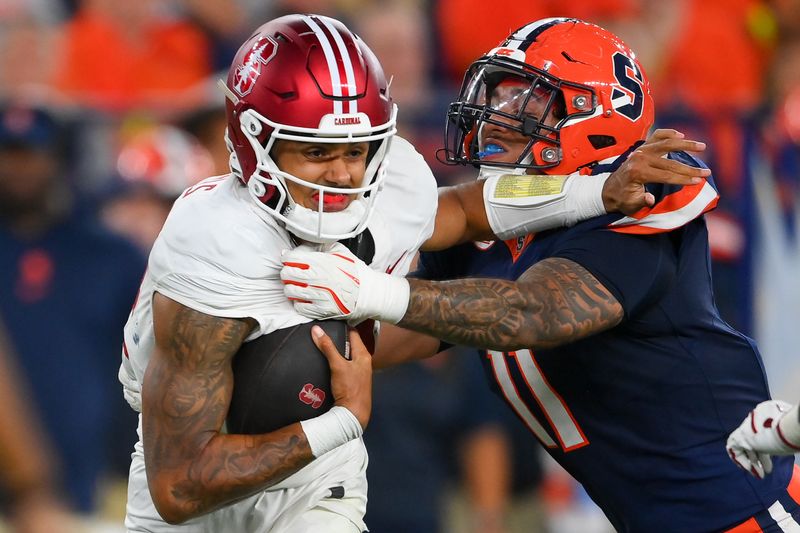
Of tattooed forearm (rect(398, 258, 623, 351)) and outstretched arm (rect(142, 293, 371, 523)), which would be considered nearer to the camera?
outstretched arm (rect(142, 293, 371, 523))

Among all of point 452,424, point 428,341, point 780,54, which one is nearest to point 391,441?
point 452,424

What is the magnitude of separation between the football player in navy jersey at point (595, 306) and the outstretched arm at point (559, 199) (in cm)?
2

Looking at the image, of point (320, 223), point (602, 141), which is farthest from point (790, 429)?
point (320, 223)

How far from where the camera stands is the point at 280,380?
9.89 ft

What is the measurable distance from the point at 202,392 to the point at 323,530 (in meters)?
0.52

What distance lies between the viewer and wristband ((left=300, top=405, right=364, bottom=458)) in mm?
3002

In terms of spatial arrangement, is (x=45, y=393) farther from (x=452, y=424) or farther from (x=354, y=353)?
(x=354, y=353)

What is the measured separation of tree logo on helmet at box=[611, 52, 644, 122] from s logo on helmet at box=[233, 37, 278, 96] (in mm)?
972

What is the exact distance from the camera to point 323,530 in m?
3.21

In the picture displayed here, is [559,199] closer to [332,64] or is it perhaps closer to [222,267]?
[332,64]

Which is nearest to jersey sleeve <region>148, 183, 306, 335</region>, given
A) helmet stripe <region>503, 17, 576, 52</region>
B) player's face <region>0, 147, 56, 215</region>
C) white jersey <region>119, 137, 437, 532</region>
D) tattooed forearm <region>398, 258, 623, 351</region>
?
white jersey <region>119, 137, 437, 532</region>

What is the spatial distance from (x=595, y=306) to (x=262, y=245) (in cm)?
82

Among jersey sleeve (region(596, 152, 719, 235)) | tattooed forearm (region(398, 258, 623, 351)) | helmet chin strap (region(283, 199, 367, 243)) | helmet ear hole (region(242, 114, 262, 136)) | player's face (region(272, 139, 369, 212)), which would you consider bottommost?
tattooed forearm (region(398, 258, 623, 351))

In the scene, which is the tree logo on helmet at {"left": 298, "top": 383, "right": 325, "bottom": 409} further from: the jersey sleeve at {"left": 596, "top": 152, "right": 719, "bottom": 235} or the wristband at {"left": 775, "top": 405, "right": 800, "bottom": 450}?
the wristband at {"left": 775, "top": 405, "right": 800, "bottom": 450}
